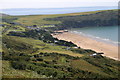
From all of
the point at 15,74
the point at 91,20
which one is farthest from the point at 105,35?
the point at 15,74

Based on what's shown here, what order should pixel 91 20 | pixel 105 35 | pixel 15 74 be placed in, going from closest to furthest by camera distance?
pixel 15 74 → pixel 105 35 → pixel 91 20

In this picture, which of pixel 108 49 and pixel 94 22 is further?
pixel 94 22

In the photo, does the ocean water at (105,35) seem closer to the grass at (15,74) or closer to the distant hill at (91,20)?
the distant hill at (91,20)

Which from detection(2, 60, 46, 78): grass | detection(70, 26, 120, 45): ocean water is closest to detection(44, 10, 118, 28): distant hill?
detection(70, 26, 120, 45): ocean water

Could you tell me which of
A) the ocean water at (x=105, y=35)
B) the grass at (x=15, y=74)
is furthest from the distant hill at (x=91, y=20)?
the grass at (x=15, y=74)

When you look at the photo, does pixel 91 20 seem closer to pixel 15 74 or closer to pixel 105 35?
pixel 105 35

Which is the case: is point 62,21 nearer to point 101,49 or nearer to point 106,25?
point 106,25

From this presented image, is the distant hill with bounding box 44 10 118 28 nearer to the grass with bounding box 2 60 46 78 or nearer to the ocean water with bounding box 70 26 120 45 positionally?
the ocean water with bounding box 70 26 120 45

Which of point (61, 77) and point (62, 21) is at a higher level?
point (62, 21)

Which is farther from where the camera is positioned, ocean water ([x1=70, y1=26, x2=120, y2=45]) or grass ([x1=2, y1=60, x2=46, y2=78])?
ocean water ([x1=70, y1=26, x2=120, y2=45])

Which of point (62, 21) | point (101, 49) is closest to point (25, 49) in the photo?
point (101, 49)

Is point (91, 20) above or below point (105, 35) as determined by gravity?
above
